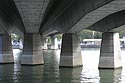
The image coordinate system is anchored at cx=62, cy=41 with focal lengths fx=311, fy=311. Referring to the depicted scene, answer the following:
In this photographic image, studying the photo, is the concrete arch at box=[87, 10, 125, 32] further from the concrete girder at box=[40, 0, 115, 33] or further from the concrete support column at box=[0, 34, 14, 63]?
the concrete support column at box=[0, 34, 14, 63]

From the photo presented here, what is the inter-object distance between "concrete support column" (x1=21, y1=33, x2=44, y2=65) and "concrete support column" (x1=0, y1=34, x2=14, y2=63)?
4645mm

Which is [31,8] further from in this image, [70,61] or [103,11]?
[70,61]

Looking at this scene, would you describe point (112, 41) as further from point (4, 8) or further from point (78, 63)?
point (4, 8)

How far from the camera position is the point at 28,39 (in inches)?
1889

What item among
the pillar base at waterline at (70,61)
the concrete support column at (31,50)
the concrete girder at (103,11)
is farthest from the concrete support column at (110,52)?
the concrete support column at (31,50)

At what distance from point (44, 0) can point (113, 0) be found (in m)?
5.72

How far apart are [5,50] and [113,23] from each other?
840 inches

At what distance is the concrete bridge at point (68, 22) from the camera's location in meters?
26.0

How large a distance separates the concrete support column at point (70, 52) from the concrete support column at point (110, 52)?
3.90m

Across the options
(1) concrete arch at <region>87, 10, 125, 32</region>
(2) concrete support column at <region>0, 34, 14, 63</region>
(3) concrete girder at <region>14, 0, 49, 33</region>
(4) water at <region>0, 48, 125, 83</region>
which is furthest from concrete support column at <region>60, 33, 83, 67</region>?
(2) concrete support column at <region>0, 34, 14, 63</region>

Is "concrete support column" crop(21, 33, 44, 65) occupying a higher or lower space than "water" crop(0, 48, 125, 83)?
higher

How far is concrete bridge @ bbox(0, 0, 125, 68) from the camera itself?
85.1 feet

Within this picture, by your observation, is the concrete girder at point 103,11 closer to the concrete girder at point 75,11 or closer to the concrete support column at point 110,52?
the concrete girder at point 75,11

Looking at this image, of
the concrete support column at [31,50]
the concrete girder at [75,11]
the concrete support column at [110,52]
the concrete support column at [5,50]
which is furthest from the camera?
the concrete support column at [5,50]
